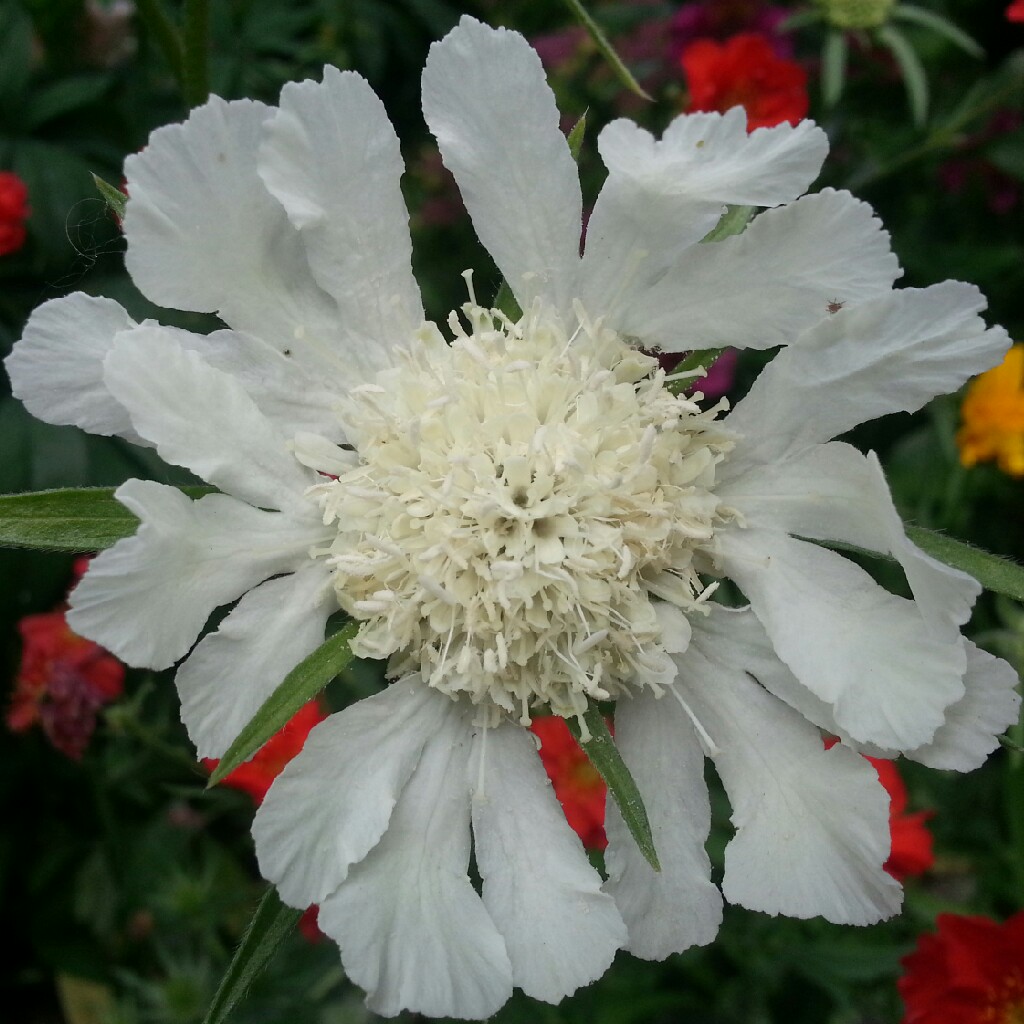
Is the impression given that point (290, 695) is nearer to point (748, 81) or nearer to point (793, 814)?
point (793, 814)

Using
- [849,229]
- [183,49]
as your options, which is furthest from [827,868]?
[183,49]

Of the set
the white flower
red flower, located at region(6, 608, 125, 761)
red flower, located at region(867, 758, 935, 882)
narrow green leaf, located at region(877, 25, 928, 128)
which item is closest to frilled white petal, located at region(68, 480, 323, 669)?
the white flower

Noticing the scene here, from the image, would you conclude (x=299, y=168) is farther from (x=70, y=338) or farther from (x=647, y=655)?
(x=647, y=655)

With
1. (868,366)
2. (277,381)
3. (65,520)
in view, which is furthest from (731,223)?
(65,520)

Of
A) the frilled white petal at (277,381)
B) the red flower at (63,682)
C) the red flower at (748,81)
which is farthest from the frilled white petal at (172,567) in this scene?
the red flower at (748,81)

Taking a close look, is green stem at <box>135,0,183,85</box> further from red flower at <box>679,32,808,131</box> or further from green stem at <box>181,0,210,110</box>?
red flower at <box>679,32,808,131</box>

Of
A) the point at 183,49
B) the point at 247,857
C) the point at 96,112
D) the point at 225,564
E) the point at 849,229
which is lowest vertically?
the point at 247,857

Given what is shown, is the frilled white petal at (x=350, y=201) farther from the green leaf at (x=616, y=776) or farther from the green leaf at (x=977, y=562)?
the green leaf at (x=977, y=562)
